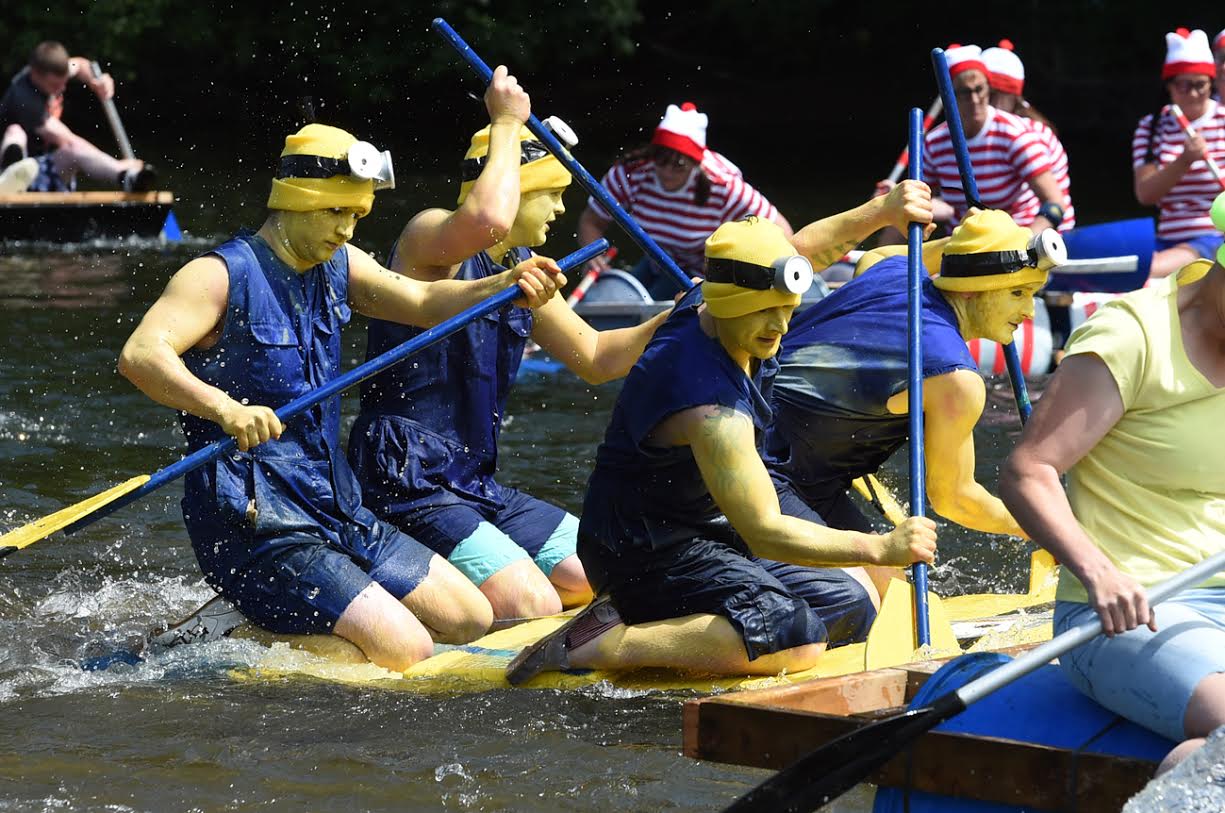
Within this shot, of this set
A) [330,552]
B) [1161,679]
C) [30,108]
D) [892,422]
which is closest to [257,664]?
[330,552]

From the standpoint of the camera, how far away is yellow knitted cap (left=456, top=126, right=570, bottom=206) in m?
5.62

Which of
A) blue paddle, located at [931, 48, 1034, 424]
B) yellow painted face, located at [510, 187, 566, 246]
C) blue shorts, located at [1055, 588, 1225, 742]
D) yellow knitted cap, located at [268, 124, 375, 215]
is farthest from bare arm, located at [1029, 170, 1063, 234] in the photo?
blue shorts, located at [1055, 588, 1225, 742]

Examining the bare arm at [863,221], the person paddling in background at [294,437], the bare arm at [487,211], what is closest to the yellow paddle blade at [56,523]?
the person paddling in background at [294,437]

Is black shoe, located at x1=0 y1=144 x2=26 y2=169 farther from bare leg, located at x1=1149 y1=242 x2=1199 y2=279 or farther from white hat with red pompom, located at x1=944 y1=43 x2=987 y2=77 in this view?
bare leg, located at x1=1149 y1=242 x2=1199 y2=279

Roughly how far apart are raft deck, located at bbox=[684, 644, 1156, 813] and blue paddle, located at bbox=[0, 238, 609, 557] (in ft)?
5.66

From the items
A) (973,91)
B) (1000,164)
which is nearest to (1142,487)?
(973,91)

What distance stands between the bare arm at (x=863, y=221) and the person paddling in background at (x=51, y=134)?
9.50 m

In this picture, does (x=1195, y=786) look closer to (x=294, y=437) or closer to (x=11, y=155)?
(x=294, y=437)

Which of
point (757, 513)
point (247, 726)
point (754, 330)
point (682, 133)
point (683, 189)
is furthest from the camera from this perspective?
point (683, 189)

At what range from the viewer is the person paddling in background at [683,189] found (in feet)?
31.3

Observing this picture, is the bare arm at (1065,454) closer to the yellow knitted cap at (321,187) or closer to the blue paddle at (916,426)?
the blue paddle at (916,426)

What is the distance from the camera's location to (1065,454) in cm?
346

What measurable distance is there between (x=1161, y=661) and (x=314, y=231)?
265 cm

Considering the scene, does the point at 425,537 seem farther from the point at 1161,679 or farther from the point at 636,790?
the point at 1161,679
